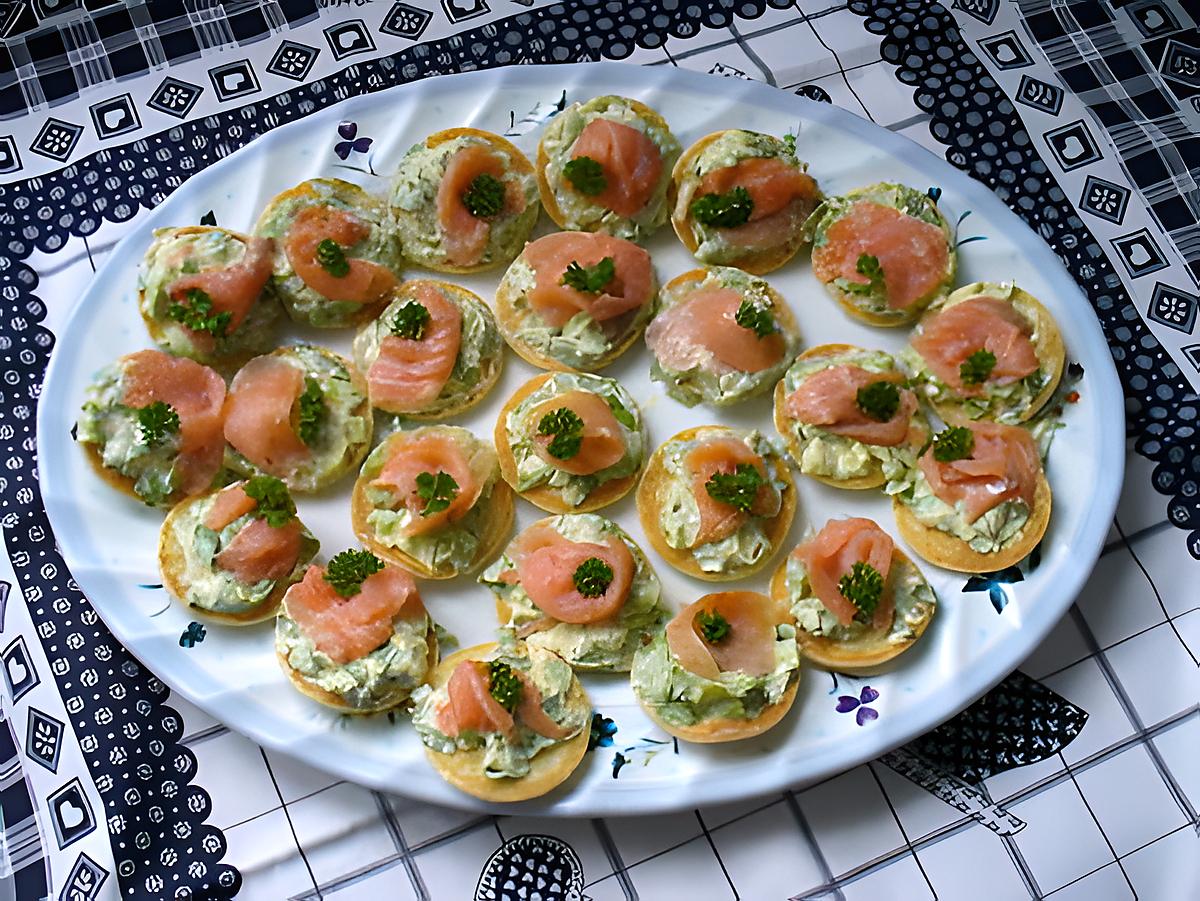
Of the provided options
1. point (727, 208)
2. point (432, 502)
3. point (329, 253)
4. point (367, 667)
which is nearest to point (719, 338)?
point (727, 208)

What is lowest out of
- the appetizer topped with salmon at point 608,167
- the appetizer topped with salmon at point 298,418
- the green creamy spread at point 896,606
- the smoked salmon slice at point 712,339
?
the green creamy spread at point 896,606

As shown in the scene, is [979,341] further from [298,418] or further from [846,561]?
[298,418]

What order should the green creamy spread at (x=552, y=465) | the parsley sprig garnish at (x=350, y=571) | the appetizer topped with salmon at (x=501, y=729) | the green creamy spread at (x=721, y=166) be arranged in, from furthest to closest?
the green creamy spread at (x=721, y=166) → the green creamy spread at (x=552, y=465) → the parsley sprig garnish at (x=350, y=571) → the appetizer topped with salmon at (x=501, y=729)

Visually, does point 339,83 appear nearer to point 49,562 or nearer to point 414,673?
point 49,562

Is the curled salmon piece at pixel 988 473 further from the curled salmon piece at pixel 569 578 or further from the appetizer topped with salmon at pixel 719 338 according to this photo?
the curled salmon piece at pixel 569 578

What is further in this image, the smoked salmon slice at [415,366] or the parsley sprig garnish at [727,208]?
the parsley sprig garnish at [727,208]

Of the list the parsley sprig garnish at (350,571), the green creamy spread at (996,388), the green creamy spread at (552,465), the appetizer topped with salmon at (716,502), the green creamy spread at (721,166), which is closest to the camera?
the parsley sprig garnish at (350,571)

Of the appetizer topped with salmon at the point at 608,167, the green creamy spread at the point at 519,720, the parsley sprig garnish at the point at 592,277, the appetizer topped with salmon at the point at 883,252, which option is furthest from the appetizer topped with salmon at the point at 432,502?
the appetizer topped with salmon at the point at 883,252
